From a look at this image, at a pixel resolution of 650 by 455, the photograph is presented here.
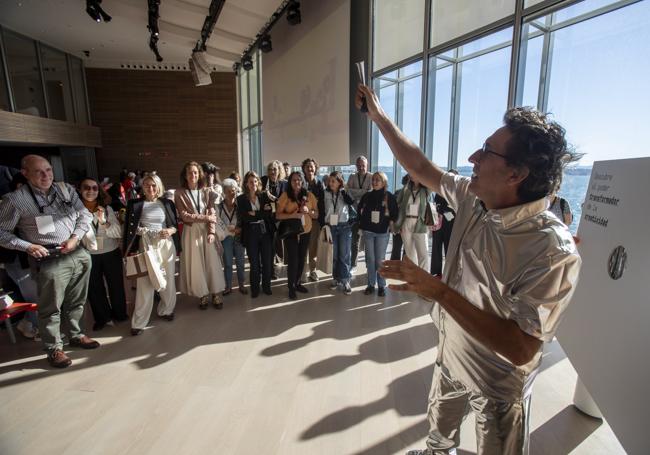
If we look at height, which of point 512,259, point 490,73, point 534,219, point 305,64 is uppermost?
point 305,64

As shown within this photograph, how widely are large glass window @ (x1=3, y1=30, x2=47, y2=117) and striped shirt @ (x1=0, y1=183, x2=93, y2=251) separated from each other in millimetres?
8971

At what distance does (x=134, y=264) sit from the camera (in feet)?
10.7

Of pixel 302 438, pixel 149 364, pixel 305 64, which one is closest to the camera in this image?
pixel 302 438

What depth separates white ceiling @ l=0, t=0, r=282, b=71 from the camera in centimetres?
757

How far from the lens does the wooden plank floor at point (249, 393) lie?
1.98m

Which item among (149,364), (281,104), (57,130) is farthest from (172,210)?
(57,130)

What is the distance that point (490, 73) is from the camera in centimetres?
439

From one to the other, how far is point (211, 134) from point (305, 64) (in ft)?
24.4

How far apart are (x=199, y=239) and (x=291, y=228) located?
3.61 ft

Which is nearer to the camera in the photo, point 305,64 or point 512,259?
point 512,259

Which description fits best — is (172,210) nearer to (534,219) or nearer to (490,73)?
(534,219)

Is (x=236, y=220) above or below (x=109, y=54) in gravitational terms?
below

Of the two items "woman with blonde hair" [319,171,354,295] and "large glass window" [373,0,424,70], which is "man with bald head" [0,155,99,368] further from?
"large glass window" [373,0,424,70]

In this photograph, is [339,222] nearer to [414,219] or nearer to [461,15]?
[414,219]
